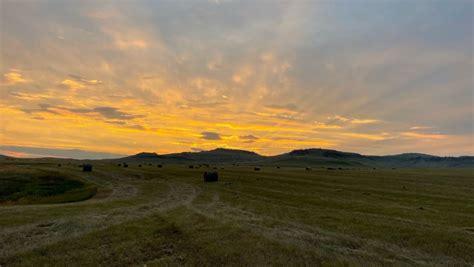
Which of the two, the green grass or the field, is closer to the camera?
the field

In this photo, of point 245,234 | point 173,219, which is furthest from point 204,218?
point 245,234

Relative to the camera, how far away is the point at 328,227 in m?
19.9

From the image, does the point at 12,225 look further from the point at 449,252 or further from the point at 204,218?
the point at 449,252

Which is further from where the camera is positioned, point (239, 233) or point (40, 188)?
point (40, 188)

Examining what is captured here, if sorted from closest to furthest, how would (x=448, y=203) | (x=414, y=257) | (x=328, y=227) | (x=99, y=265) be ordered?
1. (x=99, y=265)
2. (x=414, y=257)
3. (x=328, y=227)
4. (x=448, y=203)

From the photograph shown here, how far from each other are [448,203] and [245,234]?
22098 mm

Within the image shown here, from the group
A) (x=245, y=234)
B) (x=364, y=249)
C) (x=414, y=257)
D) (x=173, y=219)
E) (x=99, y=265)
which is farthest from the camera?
(x=173, y=219)

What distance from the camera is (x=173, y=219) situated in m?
21.5

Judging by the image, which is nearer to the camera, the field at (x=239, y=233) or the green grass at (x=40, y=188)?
the field at (x=239, y=233)

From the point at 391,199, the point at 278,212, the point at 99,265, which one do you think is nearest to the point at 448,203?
the point at 391,199

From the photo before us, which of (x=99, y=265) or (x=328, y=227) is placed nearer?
(x=99, y=265)

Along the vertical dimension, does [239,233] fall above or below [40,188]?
below

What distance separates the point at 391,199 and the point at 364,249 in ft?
63.7

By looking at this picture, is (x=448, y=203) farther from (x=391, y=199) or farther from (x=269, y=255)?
(x=269, y=255)
